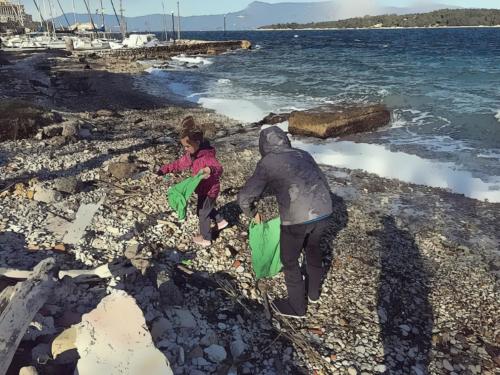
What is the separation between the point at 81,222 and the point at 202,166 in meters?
2.11

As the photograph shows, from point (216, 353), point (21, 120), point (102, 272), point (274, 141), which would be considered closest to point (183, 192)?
point (102, 272)

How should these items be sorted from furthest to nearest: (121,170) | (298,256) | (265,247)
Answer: (121,170) < (265,247) < (298,256)

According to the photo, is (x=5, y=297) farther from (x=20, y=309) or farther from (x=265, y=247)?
(x=265, y=247)

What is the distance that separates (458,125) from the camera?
15.2 metres

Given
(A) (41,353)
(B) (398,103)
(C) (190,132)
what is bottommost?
(B) (398,103)

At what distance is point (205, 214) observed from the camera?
223 inches

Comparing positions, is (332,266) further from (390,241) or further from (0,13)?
(0,13)

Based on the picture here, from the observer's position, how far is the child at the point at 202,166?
17.5 ft

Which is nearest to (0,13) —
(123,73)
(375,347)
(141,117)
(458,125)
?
(123,73)

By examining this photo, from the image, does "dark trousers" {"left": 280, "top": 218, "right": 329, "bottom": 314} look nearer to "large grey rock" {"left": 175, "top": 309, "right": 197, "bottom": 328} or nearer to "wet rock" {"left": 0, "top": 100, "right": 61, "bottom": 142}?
"large grey rock" {"left": 175, "top": 309, "right": 197, "bottom": 328}

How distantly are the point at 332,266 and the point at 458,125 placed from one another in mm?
12001

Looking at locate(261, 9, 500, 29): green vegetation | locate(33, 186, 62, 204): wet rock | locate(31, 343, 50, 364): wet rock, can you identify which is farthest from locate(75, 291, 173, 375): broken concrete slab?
locate(261, 9, 500, 29): green vegetation

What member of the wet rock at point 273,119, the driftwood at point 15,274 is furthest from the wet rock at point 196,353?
the wet rock at point 273,119

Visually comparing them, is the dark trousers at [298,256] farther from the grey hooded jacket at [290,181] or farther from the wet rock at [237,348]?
the wet rock at [237,348]
